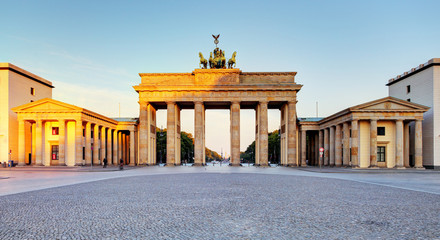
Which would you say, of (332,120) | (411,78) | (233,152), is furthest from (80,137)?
(411,78)

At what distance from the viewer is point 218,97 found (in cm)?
5719

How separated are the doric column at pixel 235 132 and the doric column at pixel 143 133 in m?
15.3

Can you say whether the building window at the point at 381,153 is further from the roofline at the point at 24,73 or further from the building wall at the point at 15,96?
the roofline at the point at 24,73

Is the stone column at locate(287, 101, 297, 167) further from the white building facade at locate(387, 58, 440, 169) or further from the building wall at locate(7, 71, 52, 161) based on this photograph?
the building wall at locate(7, 71, 52, 161)

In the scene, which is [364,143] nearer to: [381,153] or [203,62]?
[381,153]

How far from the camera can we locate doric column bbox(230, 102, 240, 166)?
5688 cm

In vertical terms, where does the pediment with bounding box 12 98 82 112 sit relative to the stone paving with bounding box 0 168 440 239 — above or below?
above

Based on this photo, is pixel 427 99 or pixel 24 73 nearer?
pixel 427 99

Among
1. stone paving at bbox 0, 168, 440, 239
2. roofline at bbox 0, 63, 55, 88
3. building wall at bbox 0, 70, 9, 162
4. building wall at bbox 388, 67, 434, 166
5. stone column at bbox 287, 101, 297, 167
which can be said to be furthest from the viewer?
stone column at bbox 287, 101, 297, 167

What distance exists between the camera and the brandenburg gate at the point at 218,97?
186 ft

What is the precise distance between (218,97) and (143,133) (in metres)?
14.8

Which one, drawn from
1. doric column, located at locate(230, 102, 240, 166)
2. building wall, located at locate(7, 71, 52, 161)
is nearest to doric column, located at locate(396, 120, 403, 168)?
doric column, located at locate(230, 102, 240, 166)

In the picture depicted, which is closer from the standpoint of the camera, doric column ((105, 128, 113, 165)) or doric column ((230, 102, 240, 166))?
doric column ((230, 102, 240, 166))

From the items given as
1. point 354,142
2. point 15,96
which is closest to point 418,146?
point 354,142
